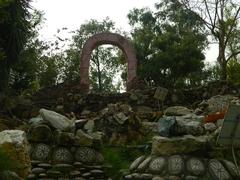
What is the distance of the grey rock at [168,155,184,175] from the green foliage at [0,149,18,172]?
9.64ft

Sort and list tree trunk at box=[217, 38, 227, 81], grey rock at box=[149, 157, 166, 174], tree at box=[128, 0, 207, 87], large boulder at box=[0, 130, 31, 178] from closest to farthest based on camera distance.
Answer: large boulder at box=[0, 130, 31, 178] → grey rock at box=[149, 157, 166, 174] → tree trunk at box=[217, 38, 227, 81] → tree at box=[128, 0, 207, 87]

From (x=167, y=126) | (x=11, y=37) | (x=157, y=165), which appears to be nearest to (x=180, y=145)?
(x=167, y=126)

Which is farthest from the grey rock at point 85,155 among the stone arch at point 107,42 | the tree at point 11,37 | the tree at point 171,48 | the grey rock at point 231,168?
the tree at point 171,48

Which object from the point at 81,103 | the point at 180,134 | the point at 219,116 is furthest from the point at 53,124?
the point at 81,103

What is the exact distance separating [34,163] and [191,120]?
9.19ft

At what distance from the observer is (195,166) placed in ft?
23.6

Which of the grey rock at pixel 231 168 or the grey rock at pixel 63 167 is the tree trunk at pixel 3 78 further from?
the grey rock at pixel 231 168

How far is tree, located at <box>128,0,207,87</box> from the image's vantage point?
26844mm

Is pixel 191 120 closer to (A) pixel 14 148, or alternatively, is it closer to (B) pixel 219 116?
(B) pixel 219 116

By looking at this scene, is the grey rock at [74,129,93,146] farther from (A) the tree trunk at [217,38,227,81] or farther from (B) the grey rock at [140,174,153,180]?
(A) the tree trunk at [217,38,227,81]

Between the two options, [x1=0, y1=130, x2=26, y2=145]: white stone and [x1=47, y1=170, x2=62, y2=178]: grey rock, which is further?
[x1=47, y1=170, x2=62, y2=178]: grey rock

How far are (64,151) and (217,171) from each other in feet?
8.50

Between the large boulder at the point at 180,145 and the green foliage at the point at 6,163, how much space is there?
10.3 feet

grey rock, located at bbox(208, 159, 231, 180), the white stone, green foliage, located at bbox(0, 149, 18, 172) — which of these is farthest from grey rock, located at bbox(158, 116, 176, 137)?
green foliage, located at bbox(0, 149, 18, 172)
